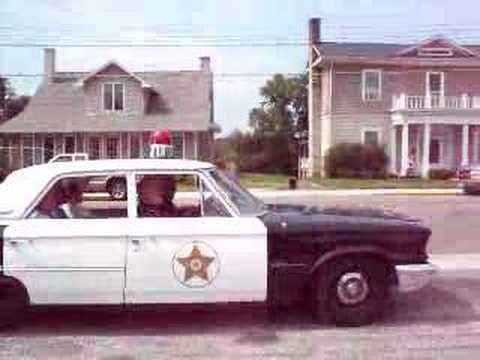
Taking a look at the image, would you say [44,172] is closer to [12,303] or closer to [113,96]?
[12,303]

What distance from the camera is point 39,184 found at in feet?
22.8

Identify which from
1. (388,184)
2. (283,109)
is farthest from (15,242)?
(283,109)

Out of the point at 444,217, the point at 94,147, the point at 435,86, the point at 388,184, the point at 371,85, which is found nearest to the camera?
the point at 444,217

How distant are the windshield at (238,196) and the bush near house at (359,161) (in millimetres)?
A: 32778

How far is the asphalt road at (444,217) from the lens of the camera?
1240 cm

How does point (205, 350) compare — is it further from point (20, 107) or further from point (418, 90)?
point (20, 107)

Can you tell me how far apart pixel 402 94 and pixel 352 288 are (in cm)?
3514

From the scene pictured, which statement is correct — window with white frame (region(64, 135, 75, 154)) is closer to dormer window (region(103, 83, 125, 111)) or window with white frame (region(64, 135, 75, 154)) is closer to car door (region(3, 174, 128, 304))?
dormer window (region(103, 83, 125, 111))

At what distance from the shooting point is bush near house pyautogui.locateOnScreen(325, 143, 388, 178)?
3969 cm

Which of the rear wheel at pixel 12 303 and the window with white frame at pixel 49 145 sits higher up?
the window with white frame at pixel 49 145

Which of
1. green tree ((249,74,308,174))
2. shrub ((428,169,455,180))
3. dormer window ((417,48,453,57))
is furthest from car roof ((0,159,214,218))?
green tree ((249,74,308,174))

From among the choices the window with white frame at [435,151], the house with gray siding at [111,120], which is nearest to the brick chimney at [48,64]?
the house with gray siding at [111,120]

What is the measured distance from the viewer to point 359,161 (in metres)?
39.8

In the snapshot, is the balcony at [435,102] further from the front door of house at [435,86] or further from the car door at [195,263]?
the car door at [195,263]
